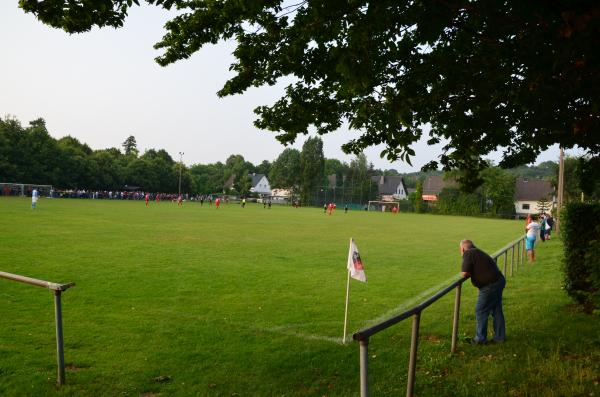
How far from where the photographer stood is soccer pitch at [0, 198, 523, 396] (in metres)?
5.64

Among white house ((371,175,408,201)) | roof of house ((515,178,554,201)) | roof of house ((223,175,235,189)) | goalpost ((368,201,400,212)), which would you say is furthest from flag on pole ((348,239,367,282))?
roof of house ((223,175,235,189))

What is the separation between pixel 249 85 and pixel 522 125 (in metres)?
4.15

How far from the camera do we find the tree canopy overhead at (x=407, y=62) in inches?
171

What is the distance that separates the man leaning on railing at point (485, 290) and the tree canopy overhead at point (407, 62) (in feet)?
6.47

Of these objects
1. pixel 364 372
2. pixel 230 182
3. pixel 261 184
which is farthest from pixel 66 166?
pixel 364 372

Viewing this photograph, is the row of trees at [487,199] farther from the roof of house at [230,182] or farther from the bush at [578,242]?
the roof of house at [230,182]

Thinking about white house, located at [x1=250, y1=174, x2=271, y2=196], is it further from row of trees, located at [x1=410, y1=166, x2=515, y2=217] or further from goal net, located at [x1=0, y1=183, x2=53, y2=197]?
goal net, located at [x1=0, y1=183, x2=53, y2=197]

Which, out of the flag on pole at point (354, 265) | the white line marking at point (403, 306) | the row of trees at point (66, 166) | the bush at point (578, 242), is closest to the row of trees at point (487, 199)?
the row of trees at point (66, 166)

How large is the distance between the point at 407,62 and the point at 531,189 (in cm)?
9449

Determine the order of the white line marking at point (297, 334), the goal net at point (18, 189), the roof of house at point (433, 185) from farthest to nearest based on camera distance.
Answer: the roof of house at point (433, 185), the goal net at point (18, 189), the white line marking at point (297, 334)

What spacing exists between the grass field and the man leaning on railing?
1.00 ft

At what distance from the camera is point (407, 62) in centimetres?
627

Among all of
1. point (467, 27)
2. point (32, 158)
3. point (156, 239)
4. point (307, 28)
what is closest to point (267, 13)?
point (307, 28)

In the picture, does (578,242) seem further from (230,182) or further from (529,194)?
(230,182)
